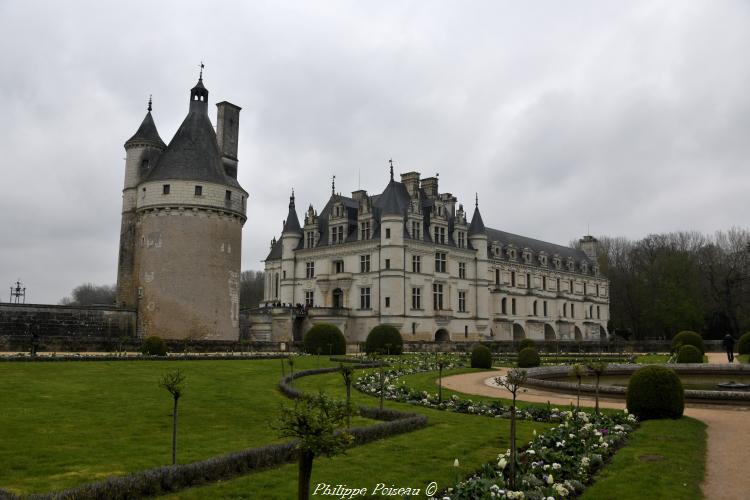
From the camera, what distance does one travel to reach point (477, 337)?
54.0 meters

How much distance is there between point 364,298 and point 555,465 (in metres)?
40.7

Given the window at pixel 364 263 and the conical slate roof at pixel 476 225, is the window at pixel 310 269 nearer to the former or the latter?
the window at pixel 364 263

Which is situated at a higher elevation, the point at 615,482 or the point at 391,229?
the point at 391,229

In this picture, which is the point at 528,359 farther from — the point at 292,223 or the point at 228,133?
the point at 292,223

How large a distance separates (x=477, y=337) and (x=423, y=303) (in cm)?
778

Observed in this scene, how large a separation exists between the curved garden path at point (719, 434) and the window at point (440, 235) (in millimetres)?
30079

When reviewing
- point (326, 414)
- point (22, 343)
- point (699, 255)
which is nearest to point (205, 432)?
point (326, 414)

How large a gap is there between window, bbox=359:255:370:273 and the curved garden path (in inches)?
1077

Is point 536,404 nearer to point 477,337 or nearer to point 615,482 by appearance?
point 615,482

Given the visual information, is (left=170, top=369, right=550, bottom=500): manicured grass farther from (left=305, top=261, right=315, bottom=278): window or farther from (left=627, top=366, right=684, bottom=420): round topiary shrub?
(left=305, top=261, right=315, bottom=278): window

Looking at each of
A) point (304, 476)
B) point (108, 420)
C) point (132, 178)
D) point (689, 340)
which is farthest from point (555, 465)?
point (132, 178)

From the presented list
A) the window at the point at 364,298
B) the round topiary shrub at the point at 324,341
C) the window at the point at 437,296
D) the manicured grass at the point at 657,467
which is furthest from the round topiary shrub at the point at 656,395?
the window at the point at 437,296

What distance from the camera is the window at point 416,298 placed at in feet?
159

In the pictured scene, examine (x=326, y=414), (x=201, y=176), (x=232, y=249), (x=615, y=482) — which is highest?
(x=201, y=176)
